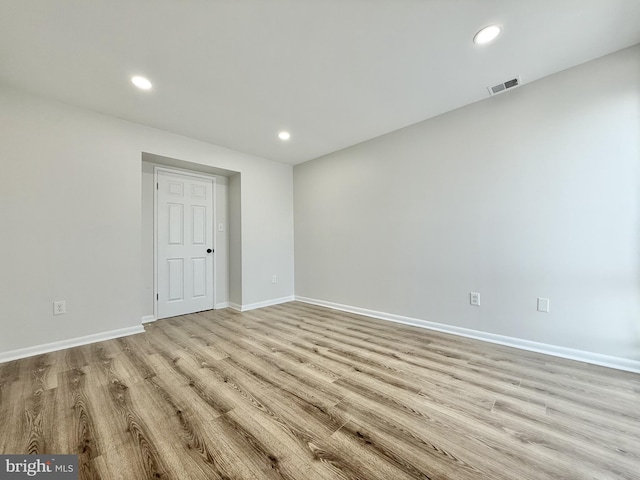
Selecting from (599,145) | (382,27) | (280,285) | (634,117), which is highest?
(382,27)

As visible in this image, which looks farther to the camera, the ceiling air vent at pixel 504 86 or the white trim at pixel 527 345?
the ceiling air vent at pixel 504 86

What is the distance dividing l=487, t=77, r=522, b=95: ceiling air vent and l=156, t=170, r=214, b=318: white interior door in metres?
3.95

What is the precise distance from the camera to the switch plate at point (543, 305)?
2.37 metres

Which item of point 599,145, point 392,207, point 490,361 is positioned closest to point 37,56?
point 392,207

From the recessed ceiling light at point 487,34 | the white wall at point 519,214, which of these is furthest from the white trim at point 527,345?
the recessed ceiling light at point 487,34

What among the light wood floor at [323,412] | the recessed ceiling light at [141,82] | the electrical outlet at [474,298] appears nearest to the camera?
the light wood floor at [323,412]

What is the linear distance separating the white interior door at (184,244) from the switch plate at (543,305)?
428cm

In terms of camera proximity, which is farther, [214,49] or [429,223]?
[429,223]

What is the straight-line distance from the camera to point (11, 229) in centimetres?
239

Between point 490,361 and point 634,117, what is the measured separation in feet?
7.52

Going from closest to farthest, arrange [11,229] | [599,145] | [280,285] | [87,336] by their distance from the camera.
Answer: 1. [599,145]
2. [11,229]
3. [87,336]
4. [280,285]

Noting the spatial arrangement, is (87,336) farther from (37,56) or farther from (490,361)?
(490,361)

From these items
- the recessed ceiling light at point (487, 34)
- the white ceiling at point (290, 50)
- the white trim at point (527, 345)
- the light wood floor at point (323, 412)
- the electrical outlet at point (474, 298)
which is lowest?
the light wood floor at point (323, 412)

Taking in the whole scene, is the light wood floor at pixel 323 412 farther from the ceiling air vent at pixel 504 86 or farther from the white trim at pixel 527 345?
the ceiling air vent at pixel 504 86
